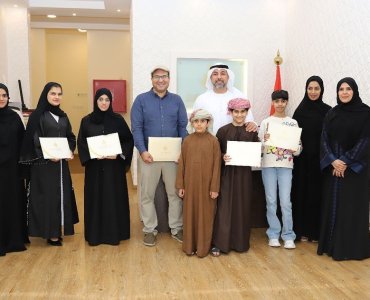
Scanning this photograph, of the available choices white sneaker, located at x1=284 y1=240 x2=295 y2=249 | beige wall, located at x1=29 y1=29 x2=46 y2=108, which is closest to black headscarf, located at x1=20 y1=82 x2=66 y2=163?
white sneaker, located at x1=284 y1=240 x2=295 y2=249

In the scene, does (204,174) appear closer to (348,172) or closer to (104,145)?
(104,145)

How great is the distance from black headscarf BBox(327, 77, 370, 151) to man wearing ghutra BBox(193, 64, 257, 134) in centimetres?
85

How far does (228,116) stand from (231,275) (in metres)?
1.63

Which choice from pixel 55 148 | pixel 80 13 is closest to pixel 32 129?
pixel 55 148

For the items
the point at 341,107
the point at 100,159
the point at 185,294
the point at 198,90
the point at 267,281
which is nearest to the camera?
the point at 185,294

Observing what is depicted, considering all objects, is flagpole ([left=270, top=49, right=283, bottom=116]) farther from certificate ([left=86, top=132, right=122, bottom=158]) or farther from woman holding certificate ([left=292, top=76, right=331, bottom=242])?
certificate ([left=86, top=132, right=122, bottom=158])

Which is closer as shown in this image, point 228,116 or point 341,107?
point 341,107

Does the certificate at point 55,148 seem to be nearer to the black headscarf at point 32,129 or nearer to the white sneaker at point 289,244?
the black headscarf at point 32,129

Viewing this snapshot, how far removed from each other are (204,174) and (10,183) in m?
1.82

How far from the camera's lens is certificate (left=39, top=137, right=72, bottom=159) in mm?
3954

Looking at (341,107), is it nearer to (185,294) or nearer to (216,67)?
(216,67)

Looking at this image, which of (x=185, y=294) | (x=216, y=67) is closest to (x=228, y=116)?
(x=216, y=67)

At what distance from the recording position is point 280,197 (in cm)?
415

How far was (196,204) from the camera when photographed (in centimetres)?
389
